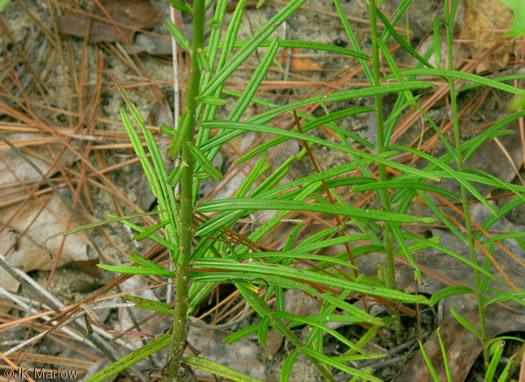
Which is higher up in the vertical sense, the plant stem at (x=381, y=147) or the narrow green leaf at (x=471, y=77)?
the narrow green leaf at (x=471, y=77)

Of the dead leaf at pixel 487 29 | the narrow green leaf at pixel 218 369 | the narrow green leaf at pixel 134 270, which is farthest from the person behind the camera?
the dead leaf at pixel 487 29

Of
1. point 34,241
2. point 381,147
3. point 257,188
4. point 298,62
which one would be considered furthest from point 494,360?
point 34,241

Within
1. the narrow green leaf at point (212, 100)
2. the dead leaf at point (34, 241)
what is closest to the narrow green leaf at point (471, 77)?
the narrow green leaf at point (212, 100)

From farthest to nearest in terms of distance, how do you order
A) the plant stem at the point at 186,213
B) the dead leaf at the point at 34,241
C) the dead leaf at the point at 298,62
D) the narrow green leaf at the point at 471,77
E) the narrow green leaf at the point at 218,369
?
the dead leaf at the point at 298,62
the dead leaf at the point at 34,241
the narrow green leaf at the point at 218,369
the narrow green leaf at the point at 471,77
the plant stem at the point at 186,213

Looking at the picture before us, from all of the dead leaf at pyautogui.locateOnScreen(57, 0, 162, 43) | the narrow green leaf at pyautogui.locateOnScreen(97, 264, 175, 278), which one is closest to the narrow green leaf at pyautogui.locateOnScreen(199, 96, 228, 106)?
the narrow green leaf at pyautogui.locateOnScreen(97, 264, 175, 278)

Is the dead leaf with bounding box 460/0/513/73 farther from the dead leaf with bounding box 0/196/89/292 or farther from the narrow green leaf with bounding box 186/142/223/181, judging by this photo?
the dead leaf with bounding box 0/196/89/292

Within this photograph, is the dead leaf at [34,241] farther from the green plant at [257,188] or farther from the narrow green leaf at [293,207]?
the narrow green leaf at [293,207]
